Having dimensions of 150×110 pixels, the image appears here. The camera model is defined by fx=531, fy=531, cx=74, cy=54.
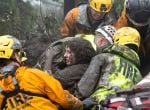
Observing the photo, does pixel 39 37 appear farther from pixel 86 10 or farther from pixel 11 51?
pixel 11 51

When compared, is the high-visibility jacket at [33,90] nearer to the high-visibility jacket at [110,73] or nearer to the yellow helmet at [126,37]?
the high-visibility jacket at [110,73]

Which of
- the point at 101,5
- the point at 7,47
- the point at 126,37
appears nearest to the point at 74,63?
the point at 126,37

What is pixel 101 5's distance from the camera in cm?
957

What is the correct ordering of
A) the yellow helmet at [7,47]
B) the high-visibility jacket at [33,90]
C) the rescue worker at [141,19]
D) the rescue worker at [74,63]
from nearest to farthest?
1. the high-visibility jacket at [33,90]
2. the yellow helmet at [7,47]
3. the rescue worker at [74,63]
4. the rescue worker at [141,19]

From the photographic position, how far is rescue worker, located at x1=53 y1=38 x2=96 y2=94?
6684mm

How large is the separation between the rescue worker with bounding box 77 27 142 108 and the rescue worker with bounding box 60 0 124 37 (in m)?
2.68

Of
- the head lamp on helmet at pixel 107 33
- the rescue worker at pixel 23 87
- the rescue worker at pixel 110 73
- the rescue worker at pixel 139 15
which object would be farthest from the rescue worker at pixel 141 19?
the rescue worker at pixel 23 87

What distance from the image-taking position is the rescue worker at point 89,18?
31.0ft

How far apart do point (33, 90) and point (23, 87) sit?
11 centimetres

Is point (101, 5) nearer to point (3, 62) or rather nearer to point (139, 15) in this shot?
point (139, 15)

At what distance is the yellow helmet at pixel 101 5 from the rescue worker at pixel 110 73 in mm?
2750

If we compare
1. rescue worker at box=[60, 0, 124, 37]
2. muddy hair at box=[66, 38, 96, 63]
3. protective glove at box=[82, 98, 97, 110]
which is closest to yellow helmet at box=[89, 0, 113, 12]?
rescue worker at box=[60, 0, 124, 37]

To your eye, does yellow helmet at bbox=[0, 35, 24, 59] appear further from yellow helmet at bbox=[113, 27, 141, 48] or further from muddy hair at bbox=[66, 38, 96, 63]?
yellow helmet at bbox=[113, 27, 141, 48]

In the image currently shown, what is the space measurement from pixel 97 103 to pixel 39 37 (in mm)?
3591
